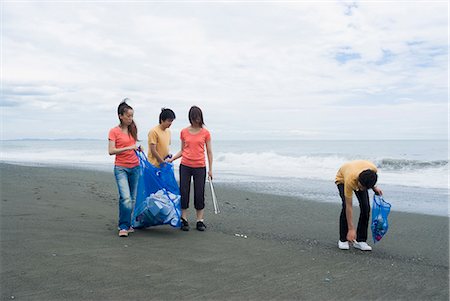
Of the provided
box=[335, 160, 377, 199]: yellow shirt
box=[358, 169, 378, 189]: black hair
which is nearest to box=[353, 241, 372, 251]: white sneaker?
box=[335, 160, 377, 199]: yellow shirt

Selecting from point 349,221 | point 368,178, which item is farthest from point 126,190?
point 368,178

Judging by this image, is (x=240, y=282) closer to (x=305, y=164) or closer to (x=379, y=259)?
(x=379, y=259)

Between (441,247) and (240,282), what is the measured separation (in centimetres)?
304

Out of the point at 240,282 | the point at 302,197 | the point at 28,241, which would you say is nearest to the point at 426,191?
the point at 302,197

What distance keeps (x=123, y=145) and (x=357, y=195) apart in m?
2.96

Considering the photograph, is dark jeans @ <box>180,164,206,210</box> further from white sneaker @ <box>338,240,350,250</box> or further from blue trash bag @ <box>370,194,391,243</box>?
blue trash bag @ <box>370,194,391,243</box>

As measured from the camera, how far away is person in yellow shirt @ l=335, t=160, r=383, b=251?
178 inches

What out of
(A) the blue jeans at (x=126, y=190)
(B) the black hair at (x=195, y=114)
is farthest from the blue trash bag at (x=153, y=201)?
(B) the black hair at (x=195, y=114)

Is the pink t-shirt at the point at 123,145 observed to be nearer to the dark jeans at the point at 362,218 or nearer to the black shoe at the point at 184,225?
the black shoe at the point at 184,225

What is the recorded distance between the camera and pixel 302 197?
30.3 ft

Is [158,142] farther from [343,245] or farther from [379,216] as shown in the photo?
[379,216]

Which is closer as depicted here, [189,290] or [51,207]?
[189,290]

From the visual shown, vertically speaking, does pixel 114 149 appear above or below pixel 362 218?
→ above

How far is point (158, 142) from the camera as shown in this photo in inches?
216
